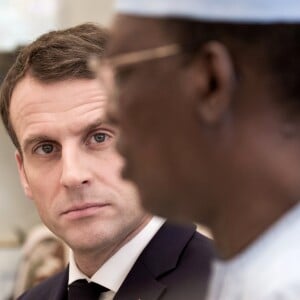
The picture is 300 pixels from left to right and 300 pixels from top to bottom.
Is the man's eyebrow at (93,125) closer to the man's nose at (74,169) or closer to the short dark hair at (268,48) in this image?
the man's nose at (74,169)

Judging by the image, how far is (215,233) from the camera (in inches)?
36.8

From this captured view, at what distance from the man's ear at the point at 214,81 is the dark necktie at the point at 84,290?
79 centimetres

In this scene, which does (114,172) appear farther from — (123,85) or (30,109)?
(123,85)

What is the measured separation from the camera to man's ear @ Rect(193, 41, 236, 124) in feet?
2.80

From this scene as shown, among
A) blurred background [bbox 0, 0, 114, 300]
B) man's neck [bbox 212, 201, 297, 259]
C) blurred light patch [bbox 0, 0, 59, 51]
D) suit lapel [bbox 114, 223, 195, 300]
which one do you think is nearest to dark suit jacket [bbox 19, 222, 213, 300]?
suit lapel [bbox 114, 223, 195, 300]

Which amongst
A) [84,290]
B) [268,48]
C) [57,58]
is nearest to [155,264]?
[84,290]

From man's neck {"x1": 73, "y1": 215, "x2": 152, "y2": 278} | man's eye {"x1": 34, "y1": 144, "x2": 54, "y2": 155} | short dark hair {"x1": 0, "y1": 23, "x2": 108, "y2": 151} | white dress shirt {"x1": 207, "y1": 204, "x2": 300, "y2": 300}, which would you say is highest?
white dress shirt {"x1": 207, "y1": 204, "x2": 300, "y2": 300}

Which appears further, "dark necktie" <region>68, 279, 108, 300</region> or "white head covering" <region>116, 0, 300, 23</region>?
"dark necktie" <region>68, 279, 108, 300</region>

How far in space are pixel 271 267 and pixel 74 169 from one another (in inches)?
29.2

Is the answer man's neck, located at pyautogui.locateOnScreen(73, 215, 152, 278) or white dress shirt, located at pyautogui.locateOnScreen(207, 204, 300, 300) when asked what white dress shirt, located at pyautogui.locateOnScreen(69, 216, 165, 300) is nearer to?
man's neck, located at pyautogui.locateOnScreen(73, 215, 152, 278)

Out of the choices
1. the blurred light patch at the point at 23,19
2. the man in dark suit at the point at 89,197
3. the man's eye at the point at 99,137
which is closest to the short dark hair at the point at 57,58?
the man in dark suit at the point at 89,197

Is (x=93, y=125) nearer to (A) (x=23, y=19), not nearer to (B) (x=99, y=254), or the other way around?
(B) (x=99, y=254)

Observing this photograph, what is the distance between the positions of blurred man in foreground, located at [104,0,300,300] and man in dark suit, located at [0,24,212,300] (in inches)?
24.0

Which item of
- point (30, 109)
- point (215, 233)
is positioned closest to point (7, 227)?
point (30, 109)
